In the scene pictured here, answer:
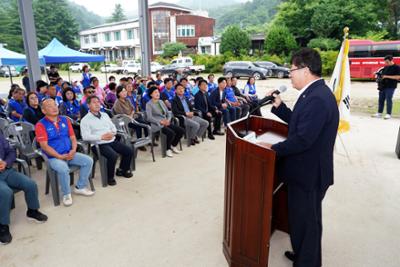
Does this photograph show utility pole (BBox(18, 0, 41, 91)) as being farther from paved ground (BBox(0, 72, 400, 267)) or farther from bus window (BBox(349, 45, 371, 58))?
bus window (BBox(349, 45, 371, 58))

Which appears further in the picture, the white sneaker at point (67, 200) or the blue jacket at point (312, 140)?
the white sneaker at point (67, 200)

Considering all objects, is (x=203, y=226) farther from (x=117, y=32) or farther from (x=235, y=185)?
(x=117, y=32)

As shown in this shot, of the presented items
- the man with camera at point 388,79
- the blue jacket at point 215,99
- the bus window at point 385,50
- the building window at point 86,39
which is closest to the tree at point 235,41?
the bus window at point 385,50

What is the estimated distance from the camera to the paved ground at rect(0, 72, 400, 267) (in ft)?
8.20

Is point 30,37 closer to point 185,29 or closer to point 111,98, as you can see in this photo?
point 111,98

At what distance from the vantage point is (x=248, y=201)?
Result: 81.4 inches

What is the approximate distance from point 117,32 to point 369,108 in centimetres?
4242

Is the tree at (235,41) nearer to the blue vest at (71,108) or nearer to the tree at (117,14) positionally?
the blue vest at (71,108)

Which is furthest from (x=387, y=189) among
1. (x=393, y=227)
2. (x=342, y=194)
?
(x=393, y=227)

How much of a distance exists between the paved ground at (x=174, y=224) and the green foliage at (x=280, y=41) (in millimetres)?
22281

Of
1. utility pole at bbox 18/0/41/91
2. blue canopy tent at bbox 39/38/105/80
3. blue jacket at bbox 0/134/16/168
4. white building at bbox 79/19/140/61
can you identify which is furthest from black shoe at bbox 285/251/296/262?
white building at bbox 79/19/140/61

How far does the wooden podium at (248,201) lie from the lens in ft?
6.41

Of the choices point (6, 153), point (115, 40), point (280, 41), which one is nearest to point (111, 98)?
point (6, 153)

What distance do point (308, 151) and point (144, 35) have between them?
800cm
